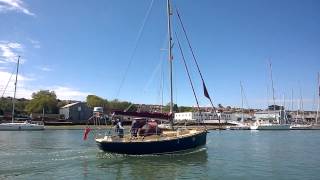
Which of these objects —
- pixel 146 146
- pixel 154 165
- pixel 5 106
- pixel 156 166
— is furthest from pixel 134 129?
pixel 5 106

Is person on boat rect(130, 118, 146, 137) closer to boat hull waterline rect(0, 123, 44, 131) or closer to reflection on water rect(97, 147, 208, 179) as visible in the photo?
reflection on water rect(97, 147, 208, 179)

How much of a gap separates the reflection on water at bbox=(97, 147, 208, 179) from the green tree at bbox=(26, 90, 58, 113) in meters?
139

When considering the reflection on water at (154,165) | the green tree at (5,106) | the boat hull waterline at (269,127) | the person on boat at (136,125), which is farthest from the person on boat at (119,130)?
the green tree at (5,106)

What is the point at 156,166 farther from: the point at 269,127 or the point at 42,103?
the point at 42,103

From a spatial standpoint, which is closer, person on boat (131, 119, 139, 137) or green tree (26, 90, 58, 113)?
person on boat (131, 119, 139, 137)

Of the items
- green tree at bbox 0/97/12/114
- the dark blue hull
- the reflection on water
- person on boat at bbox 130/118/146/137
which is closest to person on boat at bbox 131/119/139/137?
person on boat at bbox 130/118/146/137

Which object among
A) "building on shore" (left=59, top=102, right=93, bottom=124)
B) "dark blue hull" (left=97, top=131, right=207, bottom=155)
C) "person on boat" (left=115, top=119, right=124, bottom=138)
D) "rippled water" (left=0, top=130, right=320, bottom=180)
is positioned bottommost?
"rippled water" (left=0, top=130, right=320, bottom=180)

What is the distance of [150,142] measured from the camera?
39.2 m

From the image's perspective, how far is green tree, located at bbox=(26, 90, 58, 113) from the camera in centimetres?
17262

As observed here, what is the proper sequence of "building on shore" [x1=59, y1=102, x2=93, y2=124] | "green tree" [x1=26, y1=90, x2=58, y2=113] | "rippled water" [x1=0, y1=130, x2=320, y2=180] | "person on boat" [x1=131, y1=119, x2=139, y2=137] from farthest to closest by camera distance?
"green tree" [x1=26, y1=90, x2=58, y2=113], "building on shore" [x1=59, y1=102, x2=93, y2=124], "person on boat" [x1=131, y1=119, x2=139, y2=137], "rippled water" [x1=0, y1=130, x2=320, y2=180]

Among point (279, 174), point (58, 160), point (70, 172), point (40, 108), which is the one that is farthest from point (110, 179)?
point (40, 108)

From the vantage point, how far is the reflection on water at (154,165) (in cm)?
3088

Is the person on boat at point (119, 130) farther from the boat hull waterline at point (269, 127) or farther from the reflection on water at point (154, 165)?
the boat hull waterline at point (269, 127)

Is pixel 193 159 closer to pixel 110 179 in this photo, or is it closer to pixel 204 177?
pixel 204 177
